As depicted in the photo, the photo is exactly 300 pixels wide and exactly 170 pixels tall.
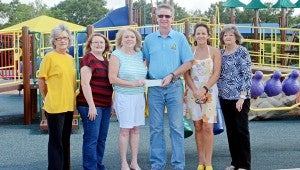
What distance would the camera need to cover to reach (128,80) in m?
5.17

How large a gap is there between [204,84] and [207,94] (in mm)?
112

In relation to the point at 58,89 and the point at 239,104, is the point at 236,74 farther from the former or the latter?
the point at 58,89

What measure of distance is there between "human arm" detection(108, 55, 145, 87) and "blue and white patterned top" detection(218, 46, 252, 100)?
0.92m

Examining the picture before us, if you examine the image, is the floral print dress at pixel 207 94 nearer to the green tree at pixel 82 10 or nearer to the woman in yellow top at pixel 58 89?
the woman in yellow top at pixel 58 89

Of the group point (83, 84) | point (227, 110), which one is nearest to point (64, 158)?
point (83, 84)

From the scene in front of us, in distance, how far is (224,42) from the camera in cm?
546

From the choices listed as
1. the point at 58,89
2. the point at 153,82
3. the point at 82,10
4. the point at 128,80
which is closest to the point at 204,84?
the point at 153,82

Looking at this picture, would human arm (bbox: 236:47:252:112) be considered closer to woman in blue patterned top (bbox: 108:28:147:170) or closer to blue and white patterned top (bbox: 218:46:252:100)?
blue and white patterned top (bbox: 218:46:252:100)

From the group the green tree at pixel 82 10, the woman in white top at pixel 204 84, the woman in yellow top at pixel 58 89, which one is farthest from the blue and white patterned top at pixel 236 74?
the green tree at pixel 82 10

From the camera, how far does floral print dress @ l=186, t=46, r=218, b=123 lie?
5352mm

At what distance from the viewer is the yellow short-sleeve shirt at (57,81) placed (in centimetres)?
480

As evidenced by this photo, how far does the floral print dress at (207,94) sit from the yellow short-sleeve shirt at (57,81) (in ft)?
4.30

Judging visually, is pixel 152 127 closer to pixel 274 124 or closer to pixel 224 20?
pixel 274 124

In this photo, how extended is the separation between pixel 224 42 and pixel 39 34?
544 cm
